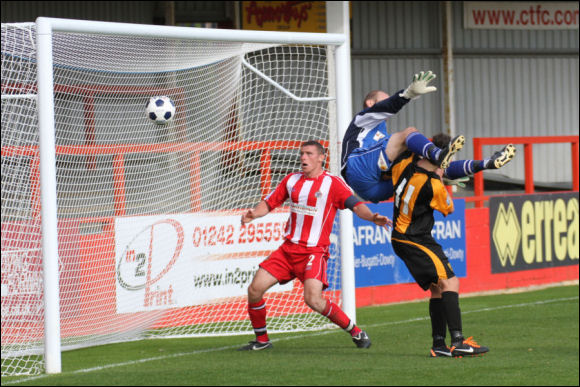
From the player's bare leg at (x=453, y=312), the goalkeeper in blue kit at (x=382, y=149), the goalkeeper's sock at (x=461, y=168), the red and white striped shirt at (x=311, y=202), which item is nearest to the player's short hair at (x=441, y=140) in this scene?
the goalkeeper in blue kit at (x=382, y=149)

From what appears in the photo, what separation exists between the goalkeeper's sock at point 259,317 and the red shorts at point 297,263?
0.43 meters

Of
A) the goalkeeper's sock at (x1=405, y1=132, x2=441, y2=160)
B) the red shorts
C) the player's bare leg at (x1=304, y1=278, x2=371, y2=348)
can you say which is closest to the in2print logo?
the red shorts

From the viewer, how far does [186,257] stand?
→ 11117mm

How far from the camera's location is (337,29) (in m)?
17.3

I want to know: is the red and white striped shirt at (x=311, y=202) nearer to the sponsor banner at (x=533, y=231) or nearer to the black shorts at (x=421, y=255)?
the black shorts at (x=421, y=255)

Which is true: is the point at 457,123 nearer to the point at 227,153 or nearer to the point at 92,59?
the point at 227,153

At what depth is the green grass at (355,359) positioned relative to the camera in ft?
29.3

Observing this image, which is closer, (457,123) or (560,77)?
(457,123)

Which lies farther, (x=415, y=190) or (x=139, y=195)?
(x=139, y=195)

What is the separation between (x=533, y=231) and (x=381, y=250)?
127 inches

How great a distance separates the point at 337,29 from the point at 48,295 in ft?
34.2

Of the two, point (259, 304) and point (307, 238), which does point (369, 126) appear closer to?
point (307, 238)

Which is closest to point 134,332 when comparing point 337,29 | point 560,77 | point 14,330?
point 14,330

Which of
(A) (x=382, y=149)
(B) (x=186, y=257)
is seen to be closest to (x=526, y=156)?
(B) (x=186, y=257)
